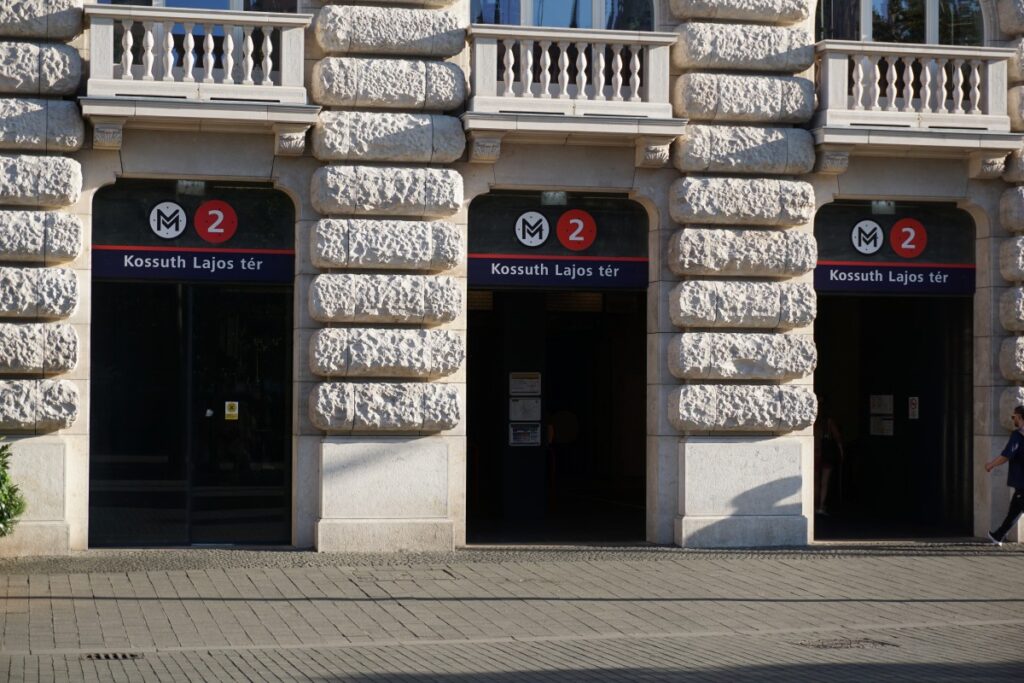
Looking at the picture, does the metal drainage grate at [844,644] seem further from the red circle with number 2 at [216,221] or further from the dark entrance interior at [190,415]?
the red circle with number 2 at [216,221]

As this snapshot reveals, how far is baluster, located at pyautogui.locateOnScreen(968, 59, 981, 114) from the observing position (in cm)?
1752

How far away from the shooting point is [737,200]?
16.7 m

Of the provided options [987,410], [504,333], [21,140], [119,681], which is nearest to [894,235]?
[987,410]

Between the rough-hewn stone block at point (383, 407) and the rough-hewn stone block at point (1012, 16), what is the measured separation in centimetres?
783

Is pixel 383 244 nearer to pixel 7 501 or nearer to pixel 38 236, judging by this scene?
pixel 38 236

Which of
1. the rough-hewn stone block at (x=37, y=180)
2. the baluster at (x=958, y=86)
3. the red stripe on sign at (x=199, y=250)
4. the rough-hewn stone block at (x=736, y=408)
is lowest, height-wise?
the rough-hewn stone block at (x=736, y=408)

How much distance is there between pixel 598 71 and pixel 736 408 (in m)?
3.92

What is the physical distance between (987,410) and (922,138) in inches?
131

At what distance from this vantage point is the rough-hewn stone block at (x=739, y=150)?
54.8 ft

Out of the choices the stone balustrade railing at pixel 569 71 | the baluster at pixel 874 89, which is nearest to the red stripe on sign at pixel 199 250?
the stone balustrade railing at pixel 569 71

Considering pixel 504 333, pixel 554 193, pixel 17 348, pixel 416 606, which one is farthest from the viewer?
pixel 504 333

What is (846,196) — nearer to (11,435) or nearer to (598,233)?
(598,233)

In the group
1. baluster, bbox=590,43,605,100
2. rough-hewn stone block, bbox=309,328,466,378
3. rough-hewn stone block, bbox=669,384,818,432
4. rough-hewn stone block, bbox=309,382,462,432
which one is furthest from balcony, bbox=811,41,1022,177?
rough-hewn stone block, bbox=309,382,462,432

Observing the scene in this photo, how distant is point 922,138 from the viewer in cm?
1698
